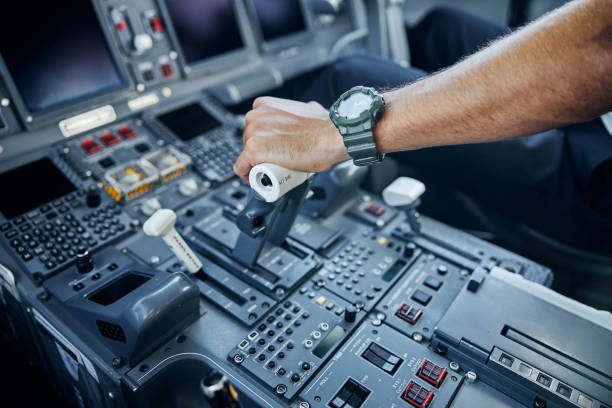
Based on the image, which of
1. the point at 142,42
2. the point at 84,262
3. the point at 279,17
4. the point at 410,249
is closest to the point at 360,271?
the point at 410,249

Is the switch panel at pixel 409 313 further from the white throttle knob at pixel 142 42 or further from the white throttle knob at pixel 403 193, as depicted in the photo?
the white throttle knob at pixel 142 42

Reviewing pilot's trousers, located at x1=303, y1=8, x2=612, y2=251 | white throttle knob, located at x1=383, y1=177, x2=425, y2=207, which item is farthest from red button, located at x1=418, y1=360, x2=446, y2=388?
pilot's trousers, located at x1=303, y1=8, x2=612, y2=251

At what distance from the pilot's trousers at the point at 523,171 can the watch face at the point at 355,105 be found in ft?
2.65

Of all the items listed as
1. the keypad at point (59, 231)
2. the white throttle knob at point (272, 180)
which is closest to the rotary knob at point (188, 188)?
the keypad at point (59, 231)

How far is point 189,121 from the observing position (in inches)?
Result: 83.9

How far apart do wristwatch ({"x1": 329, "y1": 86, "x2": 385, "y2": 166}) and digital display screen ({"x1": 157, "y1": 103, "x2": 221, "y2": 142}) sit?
1.07 metres

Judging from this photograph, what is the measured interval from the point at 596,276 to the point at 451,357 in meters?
0.99

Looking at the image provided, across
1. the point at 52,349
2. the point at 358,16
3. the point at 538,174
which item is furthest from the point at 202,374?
the point at 358,16

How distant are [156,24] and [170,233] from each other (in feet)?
4.11

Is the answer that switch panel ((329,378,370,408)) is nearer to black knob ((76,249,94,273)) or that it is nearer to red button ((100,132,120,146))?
black knob ((76,249,94,273))

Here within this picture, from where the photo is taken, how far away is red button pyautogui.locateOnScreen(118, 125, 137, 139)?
195 cm

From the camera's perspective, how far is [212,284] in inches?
58.3

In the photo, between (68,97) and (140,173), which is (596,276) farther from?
(68,97)

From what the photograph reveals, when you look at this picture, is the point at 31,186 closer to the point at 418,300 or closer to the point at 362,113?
the point at 362,113
